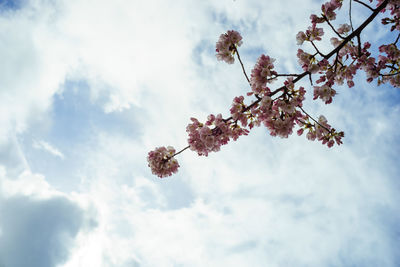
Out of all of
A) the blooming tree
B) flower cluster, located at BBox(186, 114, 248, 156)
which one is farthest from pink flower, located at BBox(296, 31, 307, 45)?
flower cluster, located at BBox(186, 114, 248, 156)

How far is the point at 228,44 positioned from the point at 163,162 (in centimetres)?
335

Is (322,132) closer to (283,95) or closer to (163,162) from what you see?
(283,95)

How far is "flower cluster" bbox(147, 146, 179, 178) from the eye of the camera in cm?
613

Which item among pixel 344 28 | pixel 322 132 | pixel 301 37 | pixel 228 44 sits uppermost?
pixel 344 28

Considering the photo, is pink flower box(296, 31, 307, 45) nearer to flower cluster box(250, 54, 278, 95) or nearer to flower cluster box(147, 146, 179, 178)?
flower cluster box(250, 54, 278, 95)

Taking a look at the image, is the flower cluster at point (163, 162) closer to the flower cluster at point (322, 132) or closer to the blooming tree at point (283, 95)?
the blooming tree at point (283, 95)

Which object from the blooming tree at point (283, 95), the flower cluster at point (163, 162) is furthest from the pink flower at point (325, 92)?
the flower cluster at point (163, 162)

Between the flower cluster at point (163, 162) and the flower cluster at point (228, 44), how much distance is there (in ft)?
8.96

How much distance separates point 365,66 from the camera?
6.19m

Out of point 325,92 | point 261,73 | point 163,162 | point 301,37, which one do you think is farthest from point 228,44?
point 163,162

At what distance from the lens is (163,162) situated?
6133 mm

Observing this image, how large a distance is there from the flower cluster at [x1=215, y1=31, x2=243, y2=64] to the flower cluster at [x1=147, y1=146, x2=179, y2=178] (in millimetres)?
2731

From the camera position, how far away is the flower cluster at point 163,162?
6.13m

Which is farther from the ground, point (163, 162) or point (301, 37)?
point (301, 37)
